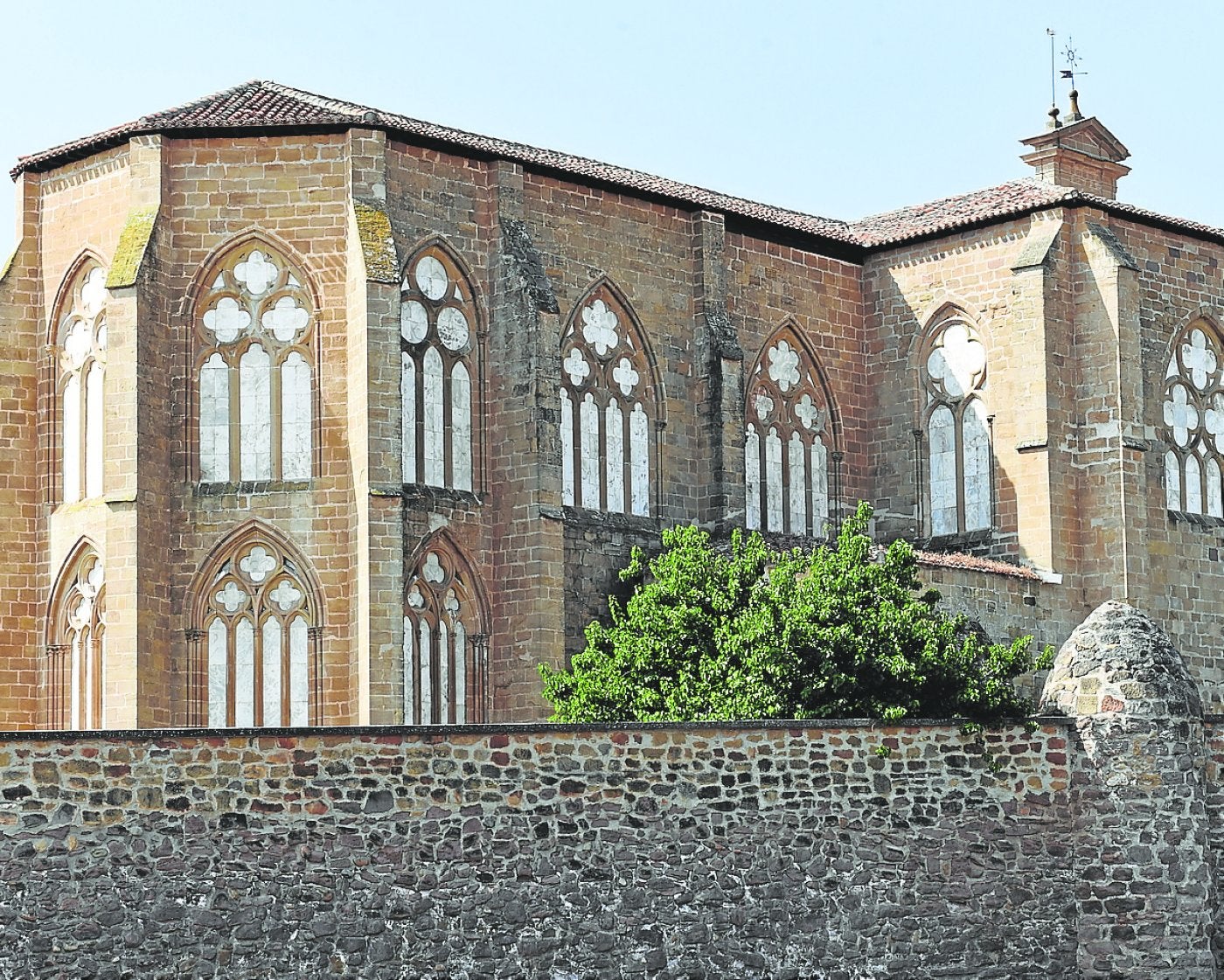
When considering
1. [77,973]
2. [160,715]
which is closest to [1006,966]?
[77,973]

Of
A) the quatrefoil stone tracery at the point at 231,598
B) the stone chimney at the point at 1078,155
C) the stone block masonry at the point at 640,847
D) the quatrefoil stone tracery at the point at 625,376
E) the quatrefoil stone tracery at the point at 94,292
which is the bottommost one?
the stone block masonry at the point at 640,847

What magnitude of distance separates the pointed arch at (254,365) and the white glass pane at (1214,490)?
58.7 ft

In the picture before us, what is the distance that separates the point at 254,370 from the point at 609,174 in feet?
25.9

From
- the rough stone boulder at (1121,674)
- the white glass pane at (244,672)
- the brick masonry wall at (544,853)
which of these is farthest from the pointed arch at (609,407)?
the brick masonry wall at (544,853)

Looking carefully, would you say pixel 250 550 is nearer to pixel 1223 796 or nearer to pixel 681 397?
pixel 681 397

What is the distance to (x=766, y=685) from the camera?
93.8 feet

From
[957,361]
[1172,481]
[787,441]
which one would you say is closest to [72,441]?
[787,441]

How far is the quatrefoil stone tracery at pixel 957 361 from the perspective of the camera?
41375mm

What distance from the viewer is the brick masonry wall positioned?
20953 millimetres

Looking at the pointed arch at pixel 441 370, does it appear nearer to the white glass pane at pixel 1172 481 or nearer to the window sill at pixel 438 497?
the window sill at pixel 438 497

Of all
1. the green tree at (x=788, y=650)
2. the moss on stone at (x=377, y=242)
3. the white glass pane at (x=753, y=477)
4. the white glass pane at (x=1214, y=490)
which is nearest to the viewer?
the green tree at (x=788, y=650)

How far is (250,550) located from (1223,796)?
15203 mm

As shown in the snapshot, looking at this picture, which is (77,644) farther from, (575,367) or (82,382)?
(575,367)

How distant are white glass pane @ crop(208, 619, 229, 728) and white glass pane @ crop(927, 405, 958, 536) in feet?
47.5
